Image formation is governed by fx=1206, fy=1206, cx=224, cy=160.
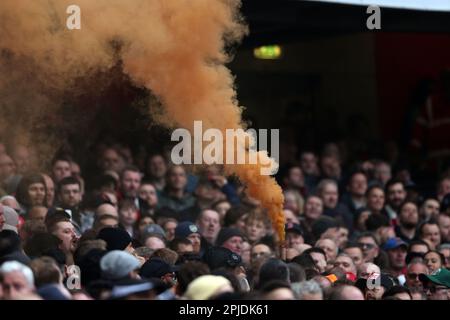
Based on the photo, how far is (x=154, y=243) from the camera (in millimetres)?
9781

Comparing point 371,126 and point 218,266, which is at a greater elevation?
point 371,126

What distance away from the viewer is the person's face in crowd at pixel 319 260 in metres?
9.55

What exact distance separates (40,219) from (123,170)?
184 cm

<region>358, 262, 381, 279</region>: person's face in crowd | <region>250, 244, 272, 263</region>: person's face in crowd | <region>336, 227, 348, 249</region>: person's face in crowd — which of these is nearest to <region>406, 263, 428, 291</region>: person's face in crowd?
<region>358, 262, 381, 279</region>: person's face in crowd

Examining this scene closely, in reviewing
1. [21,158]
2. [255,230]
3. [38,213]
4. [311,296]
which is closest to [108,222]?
[38,213]

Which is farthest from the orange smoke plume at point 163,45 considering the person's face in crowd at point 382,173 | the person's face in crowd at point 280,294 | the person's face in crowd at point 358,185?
the person's face in crowd at point 382,173

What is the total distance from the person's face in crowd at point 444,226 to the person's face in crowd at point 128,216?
3110mm

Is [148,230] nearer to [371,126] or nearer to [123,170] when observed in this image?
[123,170]

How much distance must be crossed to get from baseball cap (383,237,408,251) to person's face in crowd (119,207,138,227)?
7.56ft

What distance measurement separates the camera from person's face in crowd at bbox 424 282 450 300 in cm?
896

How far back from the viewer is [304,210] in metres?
12.1

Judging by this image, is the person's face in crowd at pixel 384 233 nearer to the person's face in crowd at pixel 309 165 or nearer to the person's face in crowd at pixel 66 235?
the person's face in crowd at pixel 309 165

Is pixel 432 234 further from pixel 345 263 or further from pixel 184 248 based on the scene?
pixel 184 248
